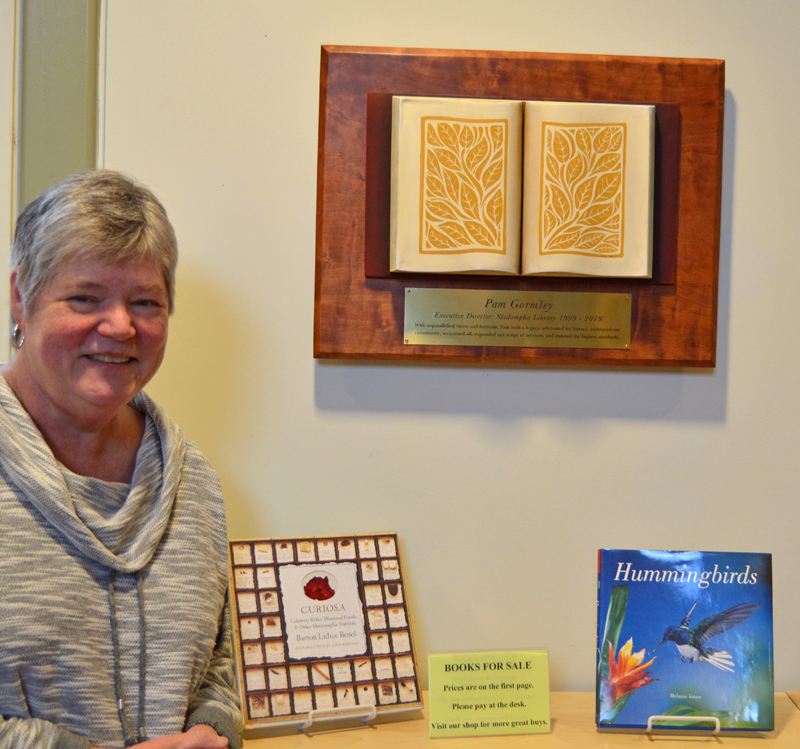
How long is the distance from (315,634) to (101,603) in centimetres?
36

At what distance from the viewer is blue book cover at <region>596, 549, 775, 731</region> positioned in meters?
1.15

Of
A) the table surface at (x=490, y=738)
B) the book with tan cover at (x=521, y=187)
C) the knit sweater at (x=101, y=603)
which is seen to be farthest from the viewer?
the book with tan cover at (x=521, y=187)

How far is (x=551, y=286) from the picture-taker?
4.24ft

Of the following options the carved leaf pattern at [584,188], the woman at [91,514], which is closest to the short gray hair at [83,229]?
the woman at [91,514]

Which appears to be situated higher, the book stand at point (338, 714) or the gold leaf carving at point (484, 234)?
the gold leaf carving at point (484, 234)

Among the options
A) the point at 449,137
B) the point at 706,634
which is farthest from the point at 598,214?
the point at 706,634

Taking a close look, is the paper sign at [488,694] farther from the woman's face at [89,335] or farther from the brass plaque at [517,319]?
the woman's face at [89,335]

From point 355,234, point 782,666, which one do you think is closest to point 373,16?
point 355,234

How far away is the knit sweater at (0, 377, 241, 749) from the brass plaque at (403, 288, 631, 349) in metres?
0.48

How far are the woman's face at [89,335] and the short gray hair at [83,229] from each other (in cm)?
1

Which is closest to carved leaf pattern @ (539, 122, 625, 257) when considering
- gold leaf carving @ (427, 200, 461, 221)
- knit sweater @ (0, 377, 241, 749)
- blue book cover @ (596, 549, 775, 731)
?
gold leaf carving @ (427, 200, 461, 221)

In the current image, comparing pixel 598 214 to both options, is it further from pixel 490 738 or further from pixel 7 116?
pixel 7 116

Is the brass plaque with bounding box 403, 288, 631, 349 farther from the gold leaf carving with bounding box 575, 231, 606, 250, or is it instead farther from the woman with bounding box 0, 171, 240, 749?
the woman with bounding box 0, 171, 240, 749

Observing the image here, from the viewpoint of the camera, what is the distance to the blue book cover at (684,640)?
115cm
